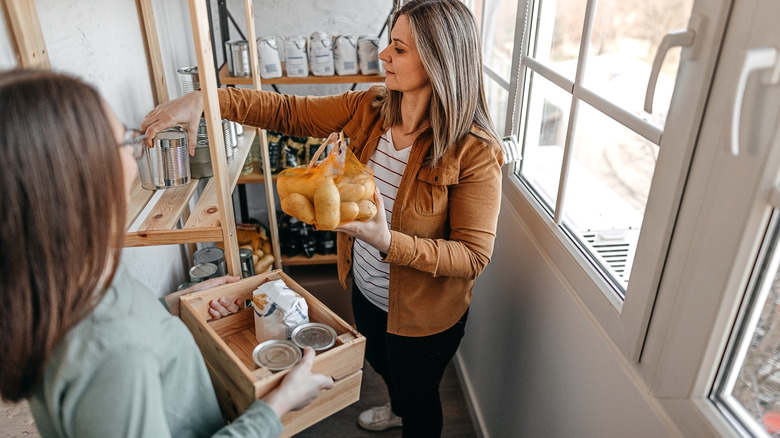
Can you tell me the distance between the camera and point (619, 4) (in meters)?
1.03

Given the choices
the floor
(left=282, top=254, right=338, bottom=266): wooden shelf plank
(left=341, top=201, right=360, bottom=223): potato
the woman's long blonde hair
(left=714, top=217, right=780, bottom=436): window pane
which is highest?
Result: the woman's long blonde hair

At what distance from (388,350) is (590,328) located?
55 cm

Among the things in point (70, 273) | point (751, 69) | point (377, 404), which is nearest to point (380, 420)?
point (377, 404)

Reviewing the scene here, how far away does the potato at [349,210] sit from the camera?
1.02 m

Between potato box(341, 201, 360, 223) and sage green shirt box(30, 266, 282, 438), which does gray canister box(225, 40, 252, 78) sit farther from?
sage green shirt box(30, 266, 282, 438)

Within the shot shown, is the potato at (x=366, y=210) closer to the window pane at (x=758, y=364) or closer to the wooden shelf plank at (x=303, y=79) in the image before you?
the window pane at (x=758, y=364)

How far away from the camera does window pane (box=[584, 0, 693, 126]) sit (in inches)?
35.7

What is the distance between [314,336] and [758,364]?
0.71 metres

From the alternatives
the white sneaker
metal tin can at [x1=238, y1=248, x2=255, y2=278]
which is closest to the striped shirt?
metal tin can at [x1=238, y1=248, x2=255, y2=278]

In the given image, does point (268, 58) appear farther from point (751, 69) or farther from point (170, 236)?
point (751, 69)

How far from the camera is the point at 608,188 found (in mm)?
1170

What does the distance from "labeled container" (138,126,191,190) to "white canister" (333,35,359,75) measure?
1042 mm

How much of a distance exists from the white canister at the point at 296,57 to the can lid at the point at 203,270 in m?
0.89

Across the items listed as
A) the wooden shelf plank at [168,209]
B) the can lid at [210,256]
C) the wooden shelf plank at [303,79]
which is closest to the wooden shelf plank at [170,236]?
the wooden shelf plank at [168,209]
